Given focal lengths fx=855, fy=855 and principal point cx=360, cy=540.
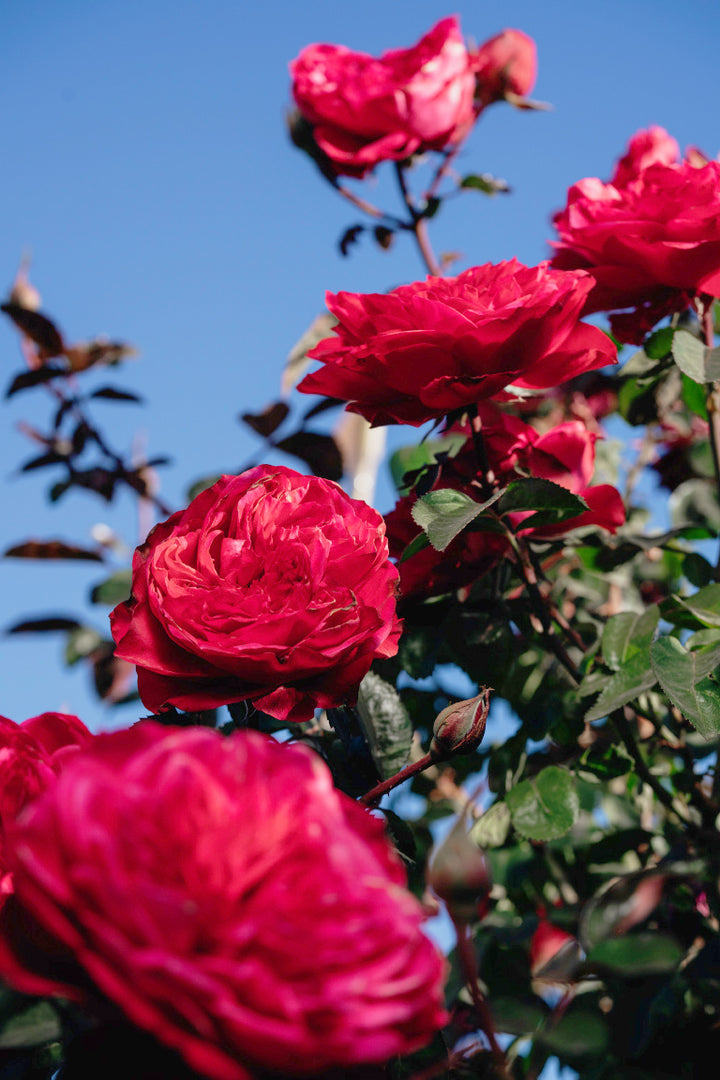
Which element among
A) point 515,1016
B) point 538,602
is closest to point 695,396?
point 538,602

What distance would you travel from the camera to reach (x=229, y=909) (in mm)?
318

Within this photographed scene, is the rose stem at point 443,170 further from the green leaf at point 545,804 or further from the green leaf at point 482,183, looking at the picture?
the green leaf at point 545,804

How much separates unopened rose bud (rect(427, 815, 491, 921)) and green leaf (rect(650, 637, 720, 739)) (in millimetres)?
298

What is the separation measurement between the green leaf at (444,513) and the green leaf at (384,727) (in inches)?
5.3

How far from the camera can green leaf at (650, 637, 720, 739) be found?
61 centimetres

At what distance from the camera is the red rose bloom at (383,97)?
3.46ft

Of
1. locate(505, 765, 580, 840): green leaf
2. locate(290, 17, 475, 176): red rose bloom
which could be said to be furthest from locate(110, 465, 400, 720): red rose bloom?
locate(290, 17, 475, 176): red rose bloom

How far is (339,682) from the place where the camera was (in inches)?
Result: 21.6

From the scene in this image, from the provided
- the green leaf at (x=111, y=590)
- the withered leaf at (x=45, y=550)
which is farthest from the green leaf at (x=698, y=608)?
the withered leaf at (x=45, y=550)

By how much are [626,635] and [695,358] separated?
0.90 feet

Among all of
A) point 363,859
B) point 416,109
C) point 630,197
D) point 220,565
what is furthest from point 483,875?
point 416,109

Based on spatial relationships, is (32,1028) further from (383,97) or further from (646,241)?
(383,97)

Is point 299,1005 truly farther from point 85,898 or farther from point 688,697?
point 688,697

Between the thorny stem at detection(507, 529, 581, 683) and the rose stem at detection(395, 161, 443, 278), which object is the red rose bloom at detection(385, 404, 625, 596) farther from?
the rose stem at detection(395, 161, 443, 278)
